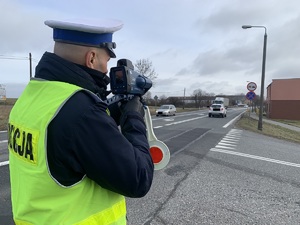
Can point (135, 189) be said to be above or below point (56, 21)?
below

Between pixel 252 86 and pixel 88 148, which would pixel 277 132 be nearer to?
pixel 252 86

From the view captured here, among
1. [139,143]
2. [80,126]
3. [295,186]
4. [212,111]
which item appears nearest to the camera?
[80,126]

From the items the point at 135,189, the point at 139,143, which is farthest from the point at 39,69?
the point at 135,189

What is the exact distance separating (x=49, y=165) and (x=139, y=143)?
0.46 m

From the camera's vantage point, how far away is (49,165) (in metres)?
1.25

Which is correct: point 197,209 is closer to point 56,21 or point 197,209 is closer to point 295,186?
point 295,186

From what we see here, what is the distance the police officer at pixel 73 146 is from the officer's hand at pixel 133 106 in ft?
0.55

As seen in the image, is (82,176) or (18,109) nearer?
(82,176)

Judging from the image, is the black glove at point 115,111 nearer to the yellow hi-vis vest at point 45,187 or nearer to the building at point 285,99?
the yellow hi-vis vest at point 45,187

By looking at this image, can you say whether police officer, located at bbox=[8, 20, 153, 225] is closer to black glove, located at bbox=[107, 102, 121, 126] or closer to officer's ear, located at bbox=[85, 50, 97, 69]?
officer's ear, located at bbox=[85, 50, 97, 69]

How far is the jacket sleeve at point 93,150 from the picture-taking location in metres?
1.24

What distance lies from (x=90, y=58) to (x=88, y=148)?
1.61 feet

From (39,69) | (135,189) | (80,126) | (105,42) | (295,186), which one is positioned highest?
(105,42)

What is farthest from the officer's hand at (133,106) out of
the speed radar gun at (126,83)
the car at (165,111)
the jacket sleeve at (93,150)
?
the car at (165,111)
